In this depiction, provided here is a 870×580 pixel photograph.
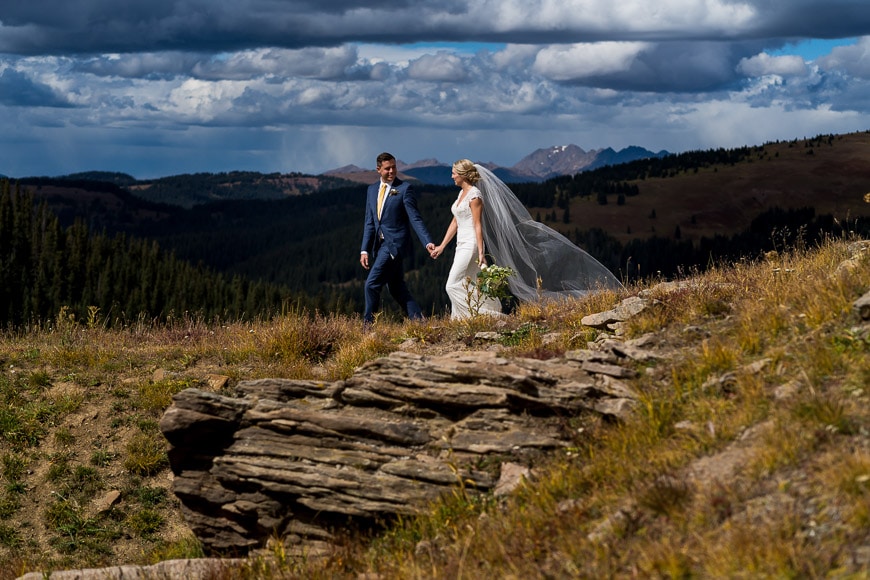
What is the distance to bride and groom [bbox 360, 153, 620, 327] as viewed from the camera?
14367mm

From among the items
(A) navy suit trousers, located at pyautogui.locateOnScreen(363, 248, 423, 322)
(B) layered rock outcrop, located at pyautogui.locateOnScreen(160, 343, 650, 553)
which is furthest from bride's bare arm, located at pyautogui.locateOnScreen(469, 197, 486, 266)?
(B) layered rock outcrop, located at pyautogui.locateOnScreen(160, 343, 650, 553)

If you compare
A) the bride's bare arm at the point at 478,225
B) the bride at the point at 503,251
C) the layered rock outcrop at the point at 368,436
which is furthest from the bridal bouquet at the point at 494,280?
the layered rock outcrop at the point at 368,436

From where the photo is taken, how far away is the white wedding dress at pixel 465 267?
1417 centimetres

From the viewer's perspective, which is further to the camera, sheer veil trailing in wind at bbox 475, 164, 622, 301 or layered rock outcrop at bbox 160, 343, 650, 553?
sheer veil trailing in wind at bbox 475, 164, 622, 301

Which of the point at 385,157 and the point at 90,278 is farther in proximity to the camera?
the point at 90,278

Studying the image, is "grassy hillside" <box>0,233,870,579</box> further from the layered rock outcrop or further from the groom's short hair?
the groom's short hair

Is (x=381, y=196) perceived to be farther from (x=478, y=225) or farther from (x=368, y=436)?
(x=368, y=436)

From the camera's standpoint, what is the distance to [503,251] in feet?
48.6

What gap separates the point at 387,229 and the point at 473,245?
1568mm

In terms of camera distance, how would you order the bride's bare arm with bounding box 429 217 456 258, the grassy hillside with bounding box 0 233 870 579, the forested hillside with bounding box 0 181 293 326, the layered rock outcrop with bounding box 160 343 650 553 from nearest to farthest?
the grassy hillside with bounding box 0 233 870 579 → the layered rock outcrop with bounding box 160 343 650 553 → the bride's bare arm with bounding box 429 217 456 258 → the forested hillside with bounding box 0 181 293 326

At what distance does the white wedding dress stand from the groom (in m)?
0.62

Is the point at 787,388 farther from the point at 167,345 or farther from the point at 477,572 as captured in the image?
the point at 167,345

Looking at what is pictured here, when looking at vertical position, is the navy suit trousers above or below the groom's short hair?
below

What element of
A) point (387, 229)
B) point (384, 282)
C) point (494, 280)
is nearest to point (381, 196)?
point (387, 229)
